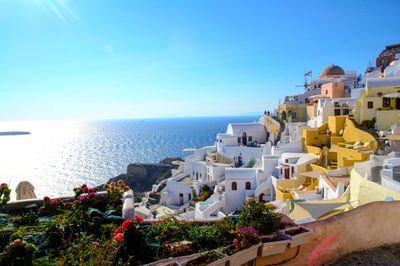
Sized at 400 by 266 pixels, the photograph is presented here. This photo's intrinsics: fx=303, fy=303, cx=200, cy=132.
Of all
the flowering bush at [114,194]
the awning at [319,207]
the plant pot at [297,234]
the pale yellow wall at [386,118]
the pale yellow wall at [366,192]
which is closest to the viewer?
the plant pot at [297,234]

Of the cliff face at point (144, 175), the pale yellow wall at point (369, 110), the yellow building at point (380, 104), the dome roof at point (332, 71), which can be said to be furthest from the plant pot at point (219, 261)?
the cliff face at point (144, 175)

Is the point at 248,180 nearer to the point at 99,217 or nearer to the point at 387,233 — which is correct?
the point at 387,233

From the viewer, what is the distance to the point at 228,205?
27781 mm

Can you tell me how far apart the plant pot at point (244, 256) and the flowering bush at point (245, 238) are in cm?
8

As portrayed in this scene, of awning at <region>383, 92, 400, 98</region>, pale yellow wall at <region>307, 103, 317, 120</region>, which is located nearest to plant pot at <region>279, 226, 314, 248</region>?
awning at <region>383, 92, 400, 98</region>

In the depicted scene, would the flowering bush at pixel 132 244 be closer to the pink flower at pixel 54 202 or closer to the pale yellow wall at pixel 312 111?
the pink flower at pixel 54 202

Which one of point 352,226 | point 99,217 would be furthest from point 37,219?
point 352,226

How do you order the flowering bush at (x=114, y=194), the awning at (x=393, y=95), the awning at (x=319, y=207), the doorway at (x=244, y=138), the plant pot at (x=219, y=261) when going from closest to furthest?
the plant pot at (x=219, y=261)
the flowering bush at (x=114, y=194)
the awning at (x=319, y=207)
the awning at (x=393, y=95)
the doorway at (x=244, y=138)

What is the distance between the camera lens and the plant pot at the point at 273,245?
16.2 feet

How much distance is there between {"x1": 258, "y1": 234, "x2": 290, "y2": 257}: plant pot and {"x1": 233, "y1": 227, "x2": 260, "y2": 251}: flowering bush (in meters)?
0.17

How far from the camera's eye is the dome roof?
4728 cm

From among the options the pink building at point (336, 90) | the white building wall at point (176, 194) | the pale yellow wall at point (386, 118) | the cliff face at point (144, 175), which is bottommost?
the cliff face at point (144, 175)

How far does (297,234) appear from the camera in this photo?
532 centimetres

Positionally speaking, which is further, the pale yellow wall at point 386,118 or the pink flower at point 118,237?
the pale yellow wall at point 386,118
